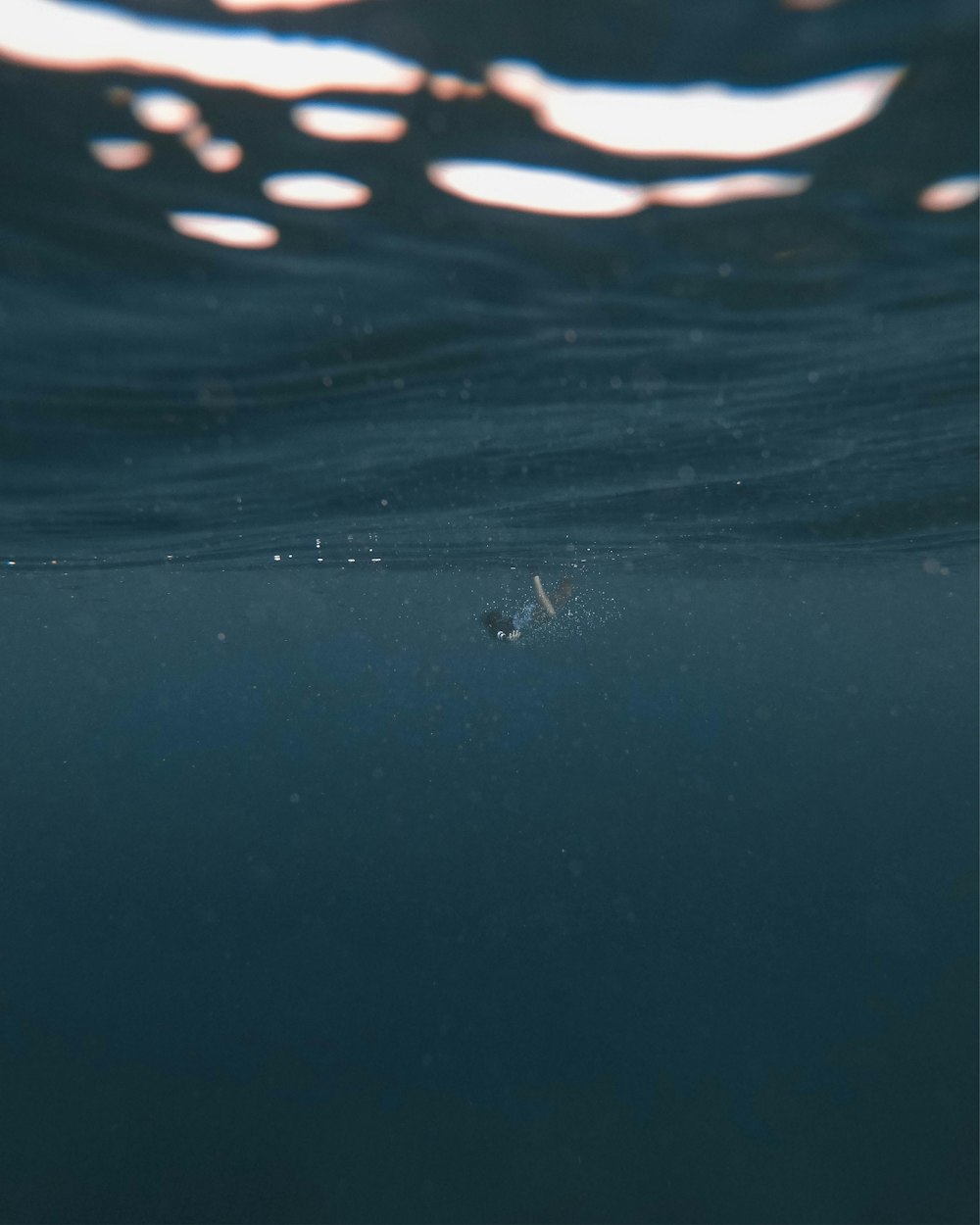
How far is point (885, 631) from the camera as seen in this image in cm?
7550

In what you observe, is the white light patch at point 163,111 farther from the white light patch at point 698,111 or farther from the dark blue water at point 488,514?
the white light patch at point 698,111

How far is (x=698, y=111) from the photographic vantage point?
244 inches

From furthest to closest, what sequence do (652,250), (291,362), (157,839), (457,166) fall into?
(157,839), (291,362), (652,250), (457,166)

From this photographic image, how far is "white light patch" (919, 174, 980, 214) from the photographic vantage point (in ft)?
24.1

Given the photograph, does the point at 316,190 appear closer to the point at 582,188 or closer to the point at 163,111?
the point at 163,111

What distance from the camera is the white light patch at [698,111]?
Answer: 19.6 feet

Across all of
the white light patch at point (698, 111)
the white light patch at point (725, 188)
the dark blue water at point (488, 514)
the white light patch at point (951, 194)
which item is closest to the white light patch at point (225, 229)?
the dark blue water at point (488, 514)

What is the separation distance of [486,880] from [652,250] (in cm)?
4908

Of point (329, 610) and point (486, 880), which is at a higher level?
point (329, 610)

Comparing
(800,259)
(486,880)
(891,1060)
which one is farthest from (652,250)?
(486,880)

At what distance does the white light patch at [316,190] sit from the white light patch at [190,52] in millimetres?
1062

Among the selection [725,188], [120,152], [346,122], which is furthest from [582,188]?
[120,152]

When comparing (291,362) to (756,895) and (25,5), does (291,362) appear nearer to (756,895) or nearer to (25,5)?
(25,5)

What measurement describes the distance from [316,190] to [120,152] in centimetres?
165
